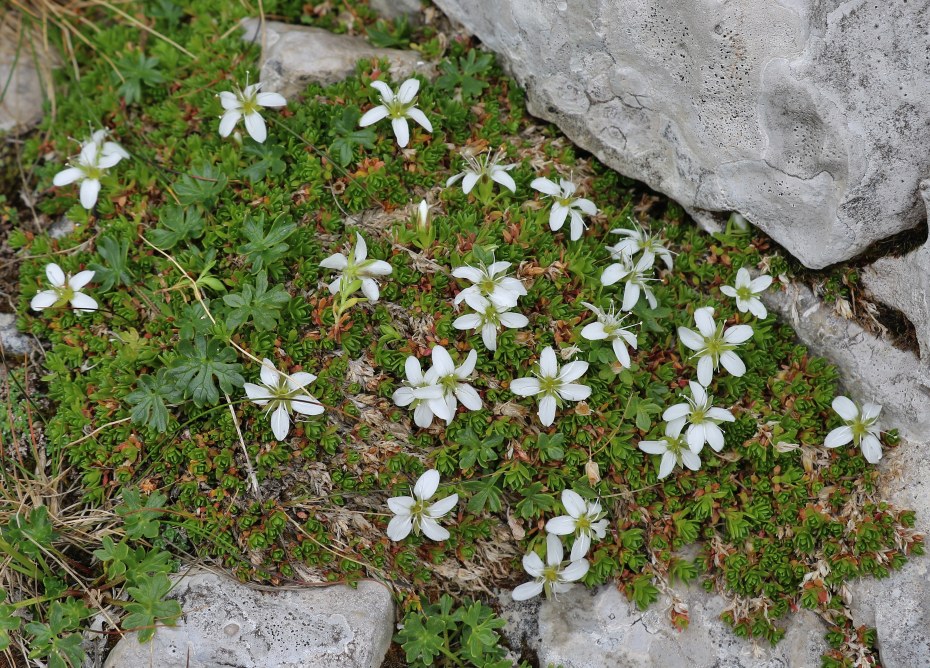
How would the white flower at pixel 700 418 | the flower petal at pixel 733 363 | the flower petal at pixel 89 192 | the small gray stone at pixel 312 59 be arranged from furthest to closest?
the small gray stone at pixel 312 59 < the flower petal at pixel 89 192 < the flower petal at pixel 733 363 < the white flower at pixel 700 418

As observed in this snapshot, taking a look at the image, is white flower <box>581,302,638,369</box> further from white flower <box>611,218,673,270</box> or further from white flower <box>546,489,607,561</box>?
white flower <box>546,489,607,561</box>

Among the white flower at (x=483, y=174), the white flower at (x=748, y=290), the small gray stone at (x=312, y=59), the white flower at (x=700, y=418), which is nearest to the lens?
the white flower at (x=700, y=418)

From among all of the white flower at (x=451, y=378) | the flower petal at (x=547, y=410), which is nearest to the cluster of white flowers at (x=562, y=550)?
the flower petal at (x=547, y=410)

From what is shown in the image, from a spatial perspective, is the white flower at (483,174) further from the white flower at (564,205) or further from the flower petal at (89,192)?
the flower petal at (89,192)

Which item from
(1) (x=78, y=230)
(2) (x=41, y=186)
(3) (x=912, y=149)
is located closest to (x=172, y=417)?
(1) (x=78, y=230)

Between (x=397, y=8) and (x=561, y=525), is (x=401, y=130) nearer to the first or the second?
(x=397, y=8)

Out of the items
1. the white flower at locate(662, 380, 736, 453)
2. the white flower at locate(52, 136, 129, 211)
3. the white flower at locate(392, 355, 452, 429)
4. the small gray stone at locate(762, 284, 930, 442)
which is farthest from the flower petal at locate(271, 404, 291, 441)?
the small gray stone at locate(762, 284, 930, 442)

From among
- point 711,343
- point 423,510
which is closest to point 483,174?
point 711,343

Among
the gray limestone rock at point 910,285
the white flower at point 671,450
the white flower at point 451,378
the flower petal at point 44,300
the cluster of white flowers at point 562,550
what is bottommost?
the cluster of white flowers at point 562,550
